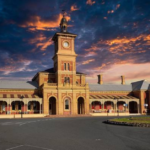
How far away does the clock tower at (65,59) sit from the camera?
180 feet

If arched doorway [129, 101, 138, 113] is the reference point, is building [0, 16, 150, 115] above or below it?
above

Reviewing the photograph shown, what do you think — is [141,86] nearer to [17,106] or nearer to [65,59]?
[65,59]

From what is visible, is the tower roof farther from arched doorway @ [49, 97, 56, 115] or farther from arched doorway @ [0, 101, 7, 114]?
arched doorway @ [0, 101, 7, 114]

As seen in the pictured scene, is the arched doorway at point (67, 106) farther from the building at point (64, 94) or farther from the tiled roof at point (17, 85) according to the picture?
the tiled roof at point (17, 85)

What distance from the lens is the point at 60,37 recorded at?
57.2m

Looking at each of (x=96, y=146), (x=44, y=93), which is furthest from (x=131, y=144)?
(x=44, y=93)

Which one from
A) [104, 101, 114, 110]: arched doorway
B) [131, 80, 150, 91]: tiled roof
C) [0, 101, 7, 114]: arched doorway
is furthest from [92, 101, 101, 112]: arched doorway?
[0, 101, 7, 114]: arched doorway

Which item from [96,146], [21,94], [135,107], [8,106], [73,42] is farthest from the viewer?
[135,107]

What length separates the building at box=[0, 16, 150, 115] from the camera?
51.8 metres

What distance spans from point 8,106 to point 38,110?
6864 millimetres

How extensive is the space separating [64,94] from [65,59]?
884cm

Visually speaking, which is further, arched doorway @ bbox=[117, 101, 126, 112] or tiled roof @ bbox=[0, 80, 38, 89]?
arched doorway @ bbox=[117, 101, 126, 112]

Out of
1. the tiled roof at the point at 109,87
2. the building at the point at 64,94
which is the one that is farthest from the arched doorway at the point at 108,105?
the tiled roof at the point at 109,87

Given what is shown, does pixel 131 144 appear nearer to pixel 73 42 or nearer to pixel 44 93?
pixel 44 93
